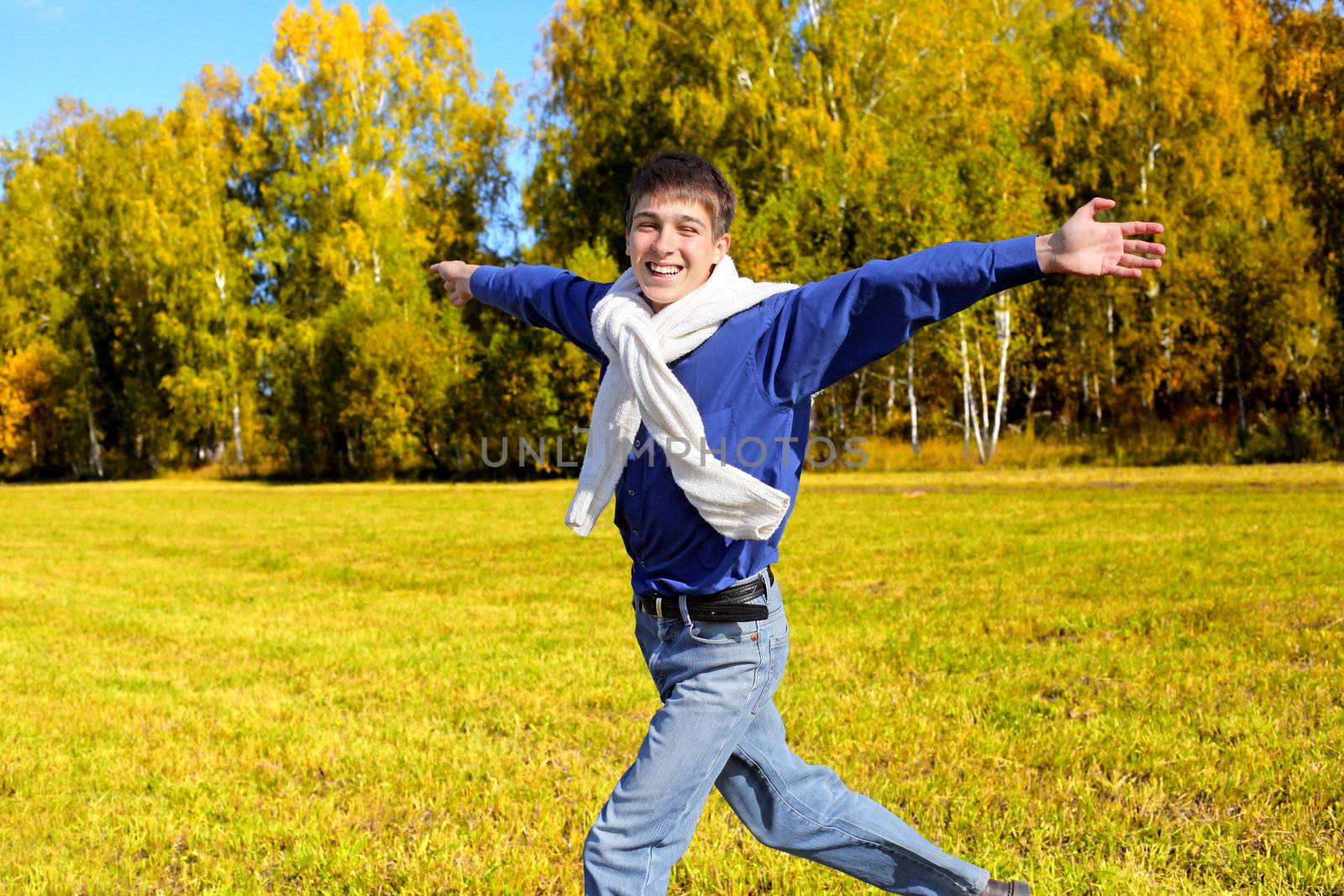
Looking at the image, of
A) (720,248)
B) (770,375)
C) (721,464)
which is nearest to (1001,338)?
(720,248)

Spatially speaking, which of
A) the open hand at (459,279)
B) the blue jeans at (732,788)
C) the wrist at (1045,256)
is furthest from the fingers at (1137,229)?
the open hand at (459,279)

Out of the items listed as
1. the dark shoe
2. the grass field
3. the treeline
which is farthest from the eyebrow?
the treeline

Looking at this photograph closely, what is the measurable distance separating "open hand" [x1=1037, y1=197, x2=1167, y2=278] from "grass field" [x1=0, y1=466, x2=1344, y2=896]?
2328 mm

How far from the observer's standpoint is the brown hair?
9.49ft

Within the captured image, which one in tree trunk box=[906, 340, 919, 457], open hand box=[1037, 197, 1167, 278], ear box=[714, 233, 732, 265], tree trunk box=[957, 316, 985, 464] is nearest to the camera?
open hand box=[1037, 197, 1167, 278]

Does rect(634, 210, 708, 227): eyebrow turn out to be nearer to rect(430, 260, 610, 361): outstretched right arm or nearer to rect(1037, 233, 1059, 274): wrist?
rect(430, 260, 610, 361): outstretched right arm

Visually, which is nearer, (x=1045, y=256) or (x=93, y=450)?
(x=1045, y=256)

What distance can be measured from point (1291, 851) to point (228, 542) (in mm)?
15350

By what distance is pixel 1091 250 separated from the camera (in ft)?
8.13

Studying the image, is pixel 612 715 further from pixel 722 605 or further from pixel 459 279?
pixel 722 605

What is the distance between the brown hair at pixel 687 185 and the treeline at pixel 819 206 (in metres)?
24.9

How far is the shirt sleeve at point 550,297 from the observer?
10.6ft

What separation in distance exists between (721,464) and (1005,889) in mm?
1465

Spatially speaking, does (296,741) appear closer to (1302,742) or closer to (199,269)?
(1302,742)
